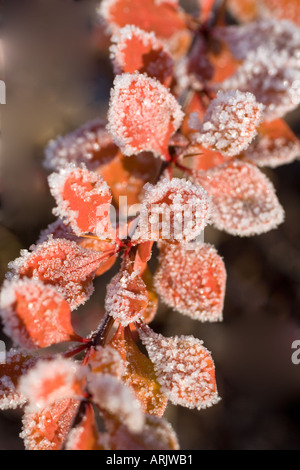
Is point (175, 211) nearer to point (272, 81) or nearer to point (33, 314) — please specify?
point (33, 314)

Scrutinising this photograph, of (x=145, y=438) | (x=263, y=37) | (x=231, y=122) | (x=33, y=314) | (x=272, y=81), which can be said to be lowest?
(x=145, y=438)

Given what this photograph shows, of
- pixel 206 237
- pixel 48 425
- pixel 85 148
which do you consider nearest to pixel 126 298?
pixel 48 425

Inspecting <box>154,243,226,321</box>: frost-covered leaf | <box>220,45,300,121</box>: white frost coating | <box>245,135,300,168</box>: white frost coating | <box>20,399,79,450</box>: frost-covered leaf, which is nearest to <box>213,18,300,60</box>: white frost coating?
<box>220,45,300,121</box>: white frost coating

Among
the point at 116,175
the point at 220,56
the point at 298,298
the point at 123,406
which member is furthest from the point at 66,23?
the point at 298,298

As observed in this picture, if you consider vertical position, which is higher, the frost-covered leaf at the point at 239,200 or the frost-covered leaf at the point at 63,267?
the frost-covered leaf at the point at 239,200

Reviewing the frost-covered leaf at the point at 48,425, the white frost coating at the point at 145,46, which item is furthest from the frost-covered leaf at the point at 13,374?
the white frost coating at the point at 145,46

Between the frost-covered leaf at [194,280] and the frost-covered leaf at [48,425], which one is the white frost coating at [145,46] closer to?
the frost-covered leaf at [194,280]

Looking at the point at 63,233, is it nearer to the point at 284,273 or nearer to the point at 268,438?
the point at 284,273
